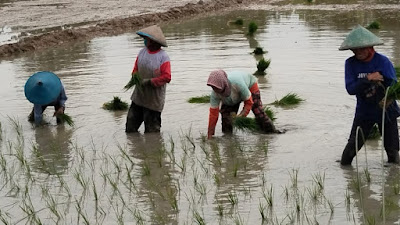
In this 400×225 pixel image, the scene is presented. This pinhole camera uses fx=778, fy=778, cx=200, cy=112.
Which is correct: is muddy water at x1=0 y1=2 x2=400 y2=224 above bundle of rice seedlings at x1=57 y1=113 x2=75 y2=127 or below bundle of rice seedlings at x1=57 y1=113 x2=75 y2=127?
Answer: below

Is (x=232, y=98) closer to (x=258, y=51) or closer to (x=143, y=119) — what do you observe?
(x=143, y=119)

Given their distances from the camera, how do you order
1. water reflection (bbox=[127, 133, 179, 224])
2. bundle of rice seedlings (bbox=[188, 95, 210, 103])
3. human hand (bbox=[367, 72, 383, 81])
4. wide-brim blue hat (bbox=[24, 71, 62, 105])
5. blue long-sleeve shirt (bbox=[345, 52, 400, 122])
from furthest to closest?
1. bundle of rice seedlings (bbox=[188, 95, 210, 103])
2. wide-brim blue hat (bbox=[24, 71, 62, 105])
3. blue long-sleeve shirt (bbox=[345, 52, 400, 122])
4. human hand (bbox=[367, 72, 383, 81])
5. water reflection (bbox=[127, 133, 179, 224])

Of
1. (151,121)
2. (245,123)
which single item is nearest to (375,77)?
(245,123)

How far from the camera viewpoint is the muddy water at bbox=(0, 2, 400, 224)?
532 cm

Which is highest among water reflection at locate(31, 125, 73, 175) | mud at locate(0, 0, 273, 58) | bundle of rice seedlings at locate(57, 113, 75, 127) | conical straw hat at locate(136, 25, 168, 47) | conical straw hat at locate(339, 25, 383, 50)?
conical straw hat at locate(339, 25, 383, 50)

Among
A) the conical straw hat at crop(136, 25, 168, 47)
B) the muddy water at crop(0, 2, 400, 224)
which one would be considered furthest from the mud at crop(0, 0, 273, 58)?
the conical straw hat at crop(136, 25, 168, 47)

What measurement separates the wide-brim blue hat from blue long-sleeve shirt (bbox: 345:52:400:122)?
3.54m

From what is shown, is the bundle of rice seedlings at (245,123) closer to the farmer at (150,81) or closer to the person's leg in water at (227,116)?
the person's leg in water at (227,116)

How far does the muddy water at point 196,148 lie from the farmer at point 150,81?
0.19 meters

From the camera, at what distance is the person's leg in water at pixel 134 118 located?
26.1ft

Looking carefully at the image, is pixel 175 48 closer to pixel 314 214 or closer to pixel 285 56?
pixel 285 56

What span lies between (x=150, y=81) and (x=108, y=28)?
9275mm

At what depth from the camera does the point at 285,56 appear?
12.3 meters

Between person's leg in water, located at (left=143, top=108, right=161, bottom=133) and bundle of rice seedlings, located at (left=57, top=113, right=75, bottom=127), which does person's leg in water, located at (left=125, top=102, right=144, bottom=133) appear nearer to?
person's leg in water, located at (left=143, top=108, right=161, bottom=133)
